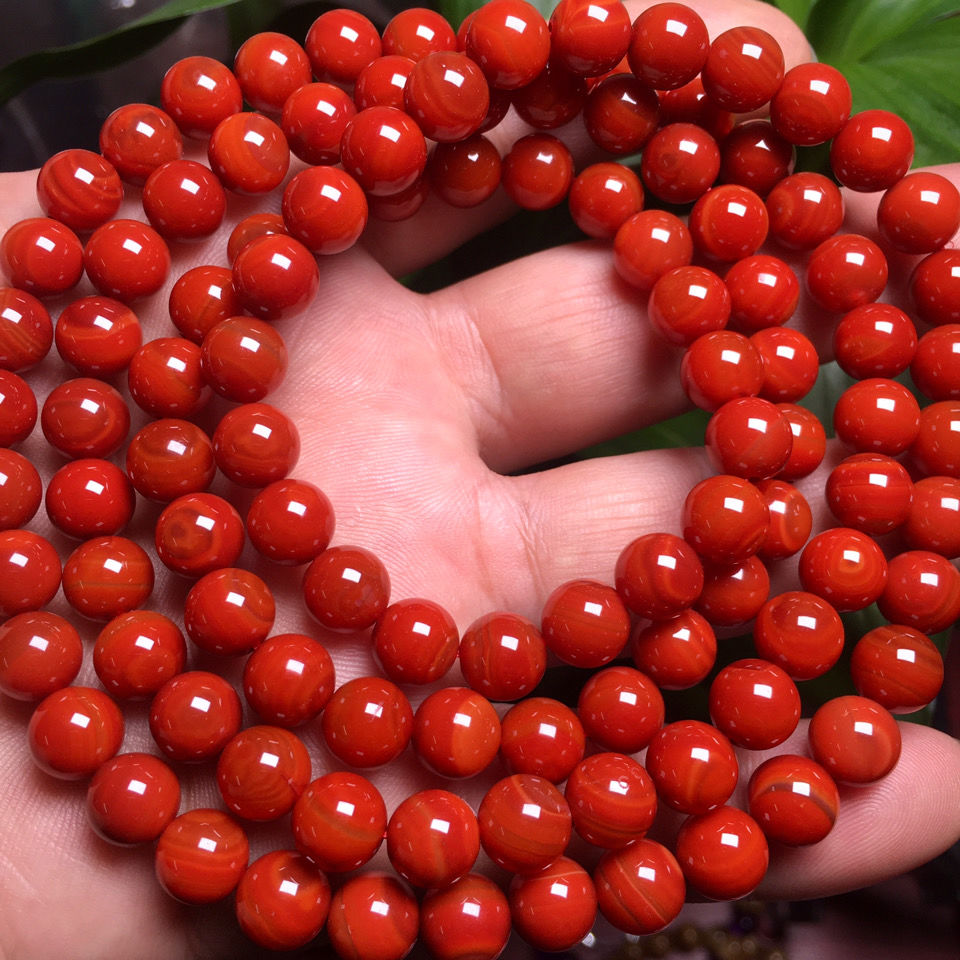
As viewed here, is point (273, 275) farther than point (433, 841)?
Yes

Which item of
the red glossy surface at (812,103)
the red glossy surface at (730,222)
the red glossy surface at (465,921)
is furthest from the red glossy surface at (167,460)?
the red glossy surface at (812,103)

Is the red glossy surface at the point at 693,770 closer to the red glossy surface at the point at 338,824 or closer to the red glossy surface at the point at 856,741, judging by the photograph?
the red glossy surface at the point at 856,741

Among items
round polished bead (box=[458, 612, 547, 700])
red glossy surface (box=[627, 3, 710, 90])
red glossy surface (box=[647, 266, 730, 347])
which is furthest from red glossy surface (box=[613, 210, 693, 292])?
round polished bead (box=[458, 612, 547, 700])

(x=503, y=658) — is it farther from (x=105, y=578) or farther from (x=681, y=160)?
(x=681, y=160)

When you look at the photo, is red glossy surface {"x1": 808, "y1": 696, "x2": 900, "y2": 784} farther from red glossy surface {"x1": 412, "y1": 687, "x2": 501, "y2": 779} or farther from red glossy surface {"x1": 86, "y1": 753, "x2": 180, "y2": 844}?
red glossy surface {"x1": 86, "y1": 753, "x2": 180, "y2": 844}

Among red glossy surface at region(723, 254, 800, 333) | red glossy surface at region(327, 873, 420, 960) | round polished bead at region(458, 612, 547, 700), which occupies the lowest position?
red glossy surface at region(327, 873, 420, 960)

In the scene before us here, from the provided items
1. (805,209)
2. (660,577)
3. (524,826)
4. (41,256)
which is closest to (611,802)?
(524,826)
